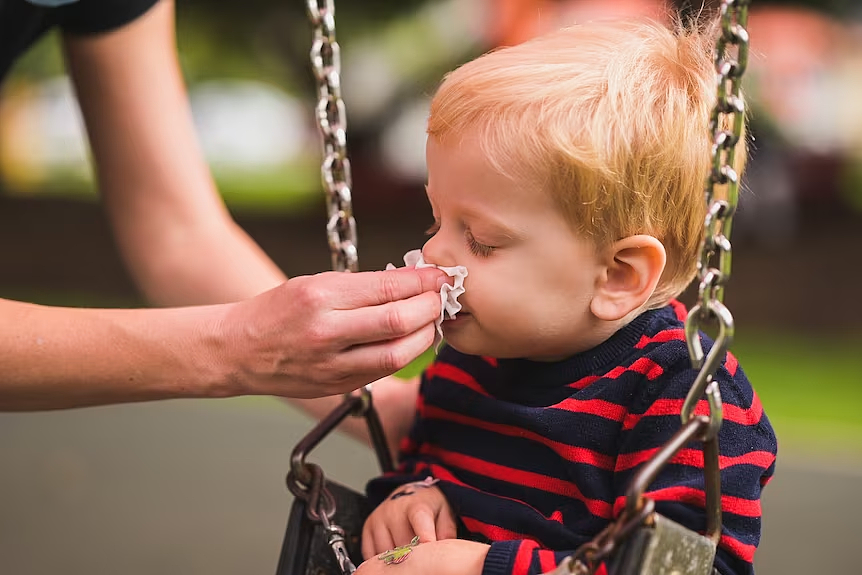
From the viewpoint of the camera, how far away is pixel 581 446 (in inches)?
44.0

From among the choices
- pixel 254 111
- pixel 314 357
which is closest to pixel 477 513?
pixel 314 357

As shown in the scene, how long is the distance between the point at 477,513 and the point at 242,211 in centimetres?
480

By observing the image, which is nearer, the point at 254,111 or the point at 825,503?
the point at 825,503

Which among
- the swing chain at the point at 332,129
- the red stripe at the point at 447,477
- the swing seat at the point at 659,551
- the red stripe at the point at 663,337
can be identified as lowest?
the red stripe at the point at 447,477

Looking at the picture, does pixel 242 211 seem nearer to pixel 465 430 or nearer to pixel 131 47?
pixel 131 47

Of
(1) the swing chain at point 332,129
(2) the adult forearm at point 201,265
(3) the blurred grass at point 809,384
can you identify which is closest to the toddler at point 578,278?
(1) the swing chain at point 332,129

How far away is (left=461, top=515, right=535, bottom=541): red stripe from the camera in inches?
45.1

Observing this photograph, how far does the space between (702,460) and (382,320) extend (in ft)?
1.09

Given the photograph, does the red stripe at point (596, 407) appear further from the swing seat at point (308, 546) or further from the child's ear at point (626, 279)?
the swing seat at point (308, 546)

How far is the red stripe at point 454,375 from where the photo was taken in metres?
1.26

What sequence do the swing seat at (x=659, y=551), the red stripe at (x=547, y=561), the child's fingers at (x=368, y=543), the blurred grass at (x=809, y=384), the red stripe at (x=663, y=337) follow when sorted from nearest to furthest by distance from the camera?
the swing seat at (x=659, y=551) < the red stripe at (x=547, y=561) < the red stripe at (x=663, y=337) < the child's fingers at (x=368, y=543) < the blurred grass at (x=809, y=384)

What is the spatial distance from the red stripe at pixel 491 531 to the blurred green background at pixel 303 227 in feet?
6.80

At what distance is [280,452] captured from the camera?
376 cm

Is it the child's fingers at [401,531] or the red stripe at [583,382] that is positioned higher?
the red stripe at [583,382]
